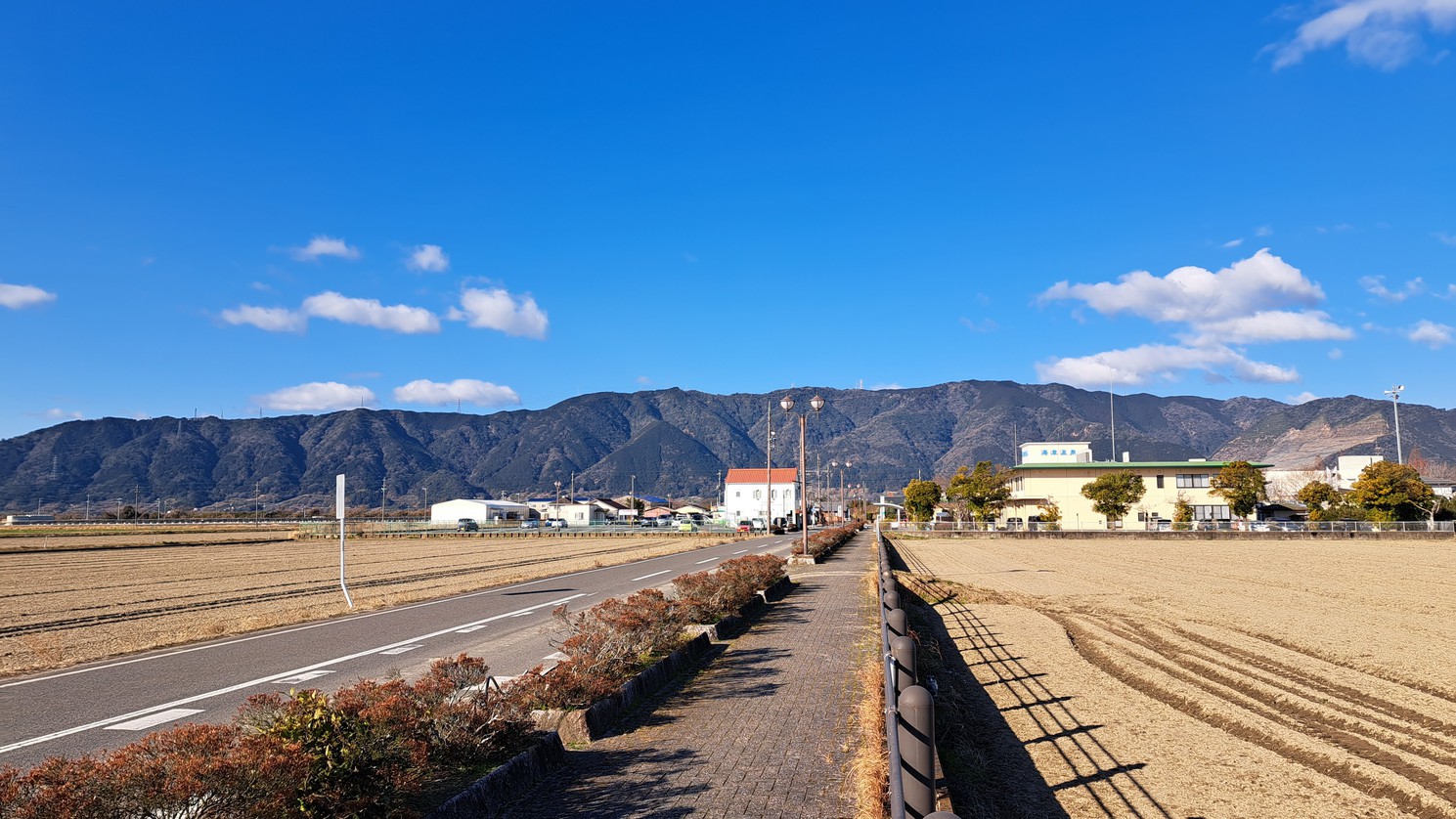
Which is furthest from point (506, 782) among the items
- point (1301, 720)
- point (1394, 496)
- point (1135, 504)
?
point (1135, 504)

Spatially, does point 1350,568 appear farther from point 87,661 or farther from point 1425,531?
point 87,661

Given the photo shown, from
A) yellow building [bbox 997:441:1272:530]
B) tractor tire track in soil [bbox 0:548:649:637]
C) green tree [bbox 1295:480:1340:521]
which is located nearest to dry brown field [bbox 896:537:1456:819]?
tractor tire track in soil [bbox 0:548:649:637]

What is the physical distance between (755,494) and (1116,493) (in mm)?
52231

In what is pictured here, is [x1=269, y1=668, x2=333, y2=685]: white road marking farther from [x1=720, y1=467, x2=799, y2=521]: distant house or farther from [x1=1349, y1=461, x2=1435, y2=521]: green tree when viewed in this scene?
[x1=720, y1=467, x2=799, y2=521]: distant house

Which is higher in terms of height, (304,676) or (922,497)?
(922,497)

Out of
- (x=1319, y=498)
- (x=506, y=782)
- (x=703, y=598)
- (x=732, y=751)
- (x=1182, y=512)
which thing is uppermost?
(x=1319, y=498)

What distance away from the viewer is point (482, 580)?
1064 inches

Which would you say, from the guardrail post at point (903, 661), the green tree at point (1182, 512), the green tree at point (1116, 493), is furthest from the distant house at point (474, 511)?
the guardrail post at point (903, 661)

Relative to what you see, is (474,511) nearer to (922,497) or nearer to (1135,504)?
(922,497)

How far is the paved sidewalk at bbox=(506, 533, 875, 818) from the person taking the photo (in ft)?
18.9

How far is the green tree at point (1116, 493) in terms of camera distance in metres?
75.9

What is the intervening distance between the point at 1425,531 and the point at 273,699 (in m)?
73.0

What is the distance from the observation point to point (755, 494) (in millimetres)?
118625

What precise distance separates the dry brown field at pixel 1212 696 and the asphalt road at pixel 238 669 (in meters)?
6.56
